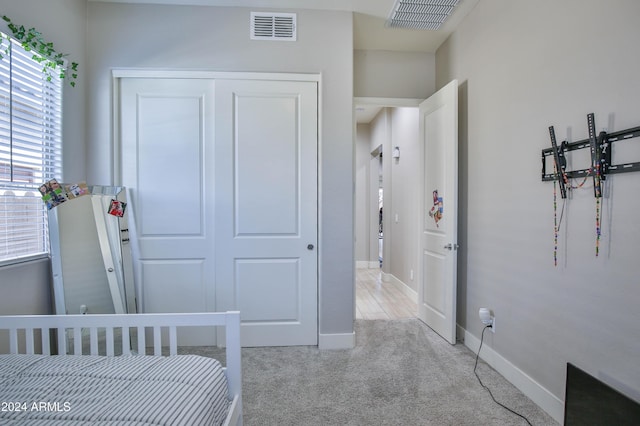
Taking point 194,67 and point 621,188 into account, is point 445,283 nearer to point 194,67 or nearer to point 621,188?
point 621,188

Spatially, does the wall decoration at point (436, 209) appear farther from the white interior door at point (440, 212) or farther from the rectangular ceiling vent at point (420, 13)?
the rectangular ceiling vent at point (420, 13)

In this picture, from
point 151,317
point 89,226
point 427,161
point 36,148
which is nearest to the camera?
point 151,317

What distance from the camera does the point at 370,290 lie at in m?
4.96

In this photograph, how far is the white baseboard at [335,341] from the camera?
2890mm

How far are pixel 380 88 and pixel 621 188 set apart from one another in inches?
91.6

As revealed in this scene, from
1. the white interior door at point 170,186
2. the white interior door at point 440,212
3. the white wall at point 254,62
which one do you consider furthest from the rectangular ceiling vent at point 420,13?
the white interior door at point 170,186

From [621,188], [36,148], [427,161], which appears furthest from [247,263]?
[621,188]

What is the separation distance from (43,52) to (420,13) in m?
2.67

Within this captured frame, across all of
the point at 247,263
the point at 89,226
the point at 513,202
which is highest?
the point at 513,202

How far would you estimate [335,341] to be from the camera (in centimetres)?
290

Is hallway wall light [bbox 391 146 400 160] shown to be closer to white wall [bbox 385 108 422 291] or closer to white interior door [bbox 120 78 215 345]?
white wall [bbox 385 108 422 291]

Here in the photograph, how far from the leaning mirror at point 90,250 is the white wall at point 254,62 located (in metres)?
0.37

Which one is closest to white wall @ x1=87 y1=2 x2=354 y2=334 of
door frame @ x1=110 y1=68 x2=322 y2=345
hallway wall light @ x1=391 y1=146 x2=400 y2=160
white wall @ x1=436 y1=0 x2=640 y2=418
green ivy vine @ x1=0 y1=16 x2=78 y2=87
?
door frame @ x1=110 y1=68 x2=322 y2=345

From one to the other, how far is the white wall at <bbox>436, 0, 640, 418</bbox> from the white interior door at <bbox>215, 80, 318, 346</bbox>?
4.27 ft
